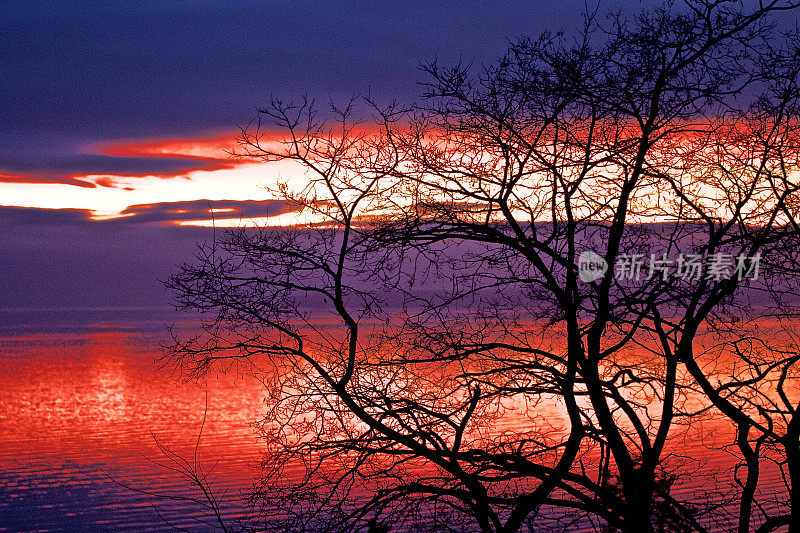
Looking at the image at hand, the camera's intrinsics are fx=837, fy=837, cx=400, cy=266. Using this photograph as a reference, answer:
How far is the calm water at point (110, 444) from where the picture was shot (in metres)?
20.4

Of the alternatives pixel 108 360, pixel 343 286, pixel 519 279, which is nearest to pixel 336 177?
pixel 343 286

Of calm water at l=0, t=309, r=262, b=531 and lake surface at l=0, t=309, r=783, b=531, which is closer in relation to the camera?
lake surface at l=0, t=309, r=783, b=531

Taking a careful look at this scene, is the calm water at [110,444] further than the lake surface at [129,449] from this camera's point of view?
Yes

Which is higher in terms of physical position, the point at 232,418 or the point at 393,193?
the point at 393,193

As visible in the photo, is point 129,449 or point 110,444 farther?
point 110,444

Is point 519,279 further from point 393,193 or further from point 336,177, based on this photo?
point 336,177

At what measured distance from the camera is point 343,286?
A: 315 inches

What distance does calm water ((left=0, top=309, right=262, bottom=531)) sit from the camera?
20.4 meters

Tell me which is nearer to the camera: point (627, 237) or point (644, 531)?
point (644, 531)

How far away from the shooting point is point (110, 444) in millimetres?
28906

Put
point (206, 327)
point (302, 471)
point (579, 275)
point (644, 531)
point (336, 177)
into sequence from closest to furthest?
point (644, 531)
point (579, 275)
point (336, 177)
point (206, 327)
point (302, 471)

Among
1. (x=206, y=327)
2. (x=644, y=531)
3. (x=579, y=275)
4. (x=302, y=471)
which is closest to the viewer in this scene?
(x=644, y=531)

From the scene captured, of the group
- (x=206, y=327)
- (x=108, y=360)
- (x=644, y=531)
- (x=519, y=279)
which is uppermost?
(x=519, y=279)

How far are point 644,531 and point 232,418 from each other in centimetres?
2651
